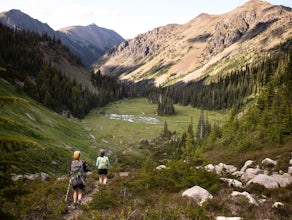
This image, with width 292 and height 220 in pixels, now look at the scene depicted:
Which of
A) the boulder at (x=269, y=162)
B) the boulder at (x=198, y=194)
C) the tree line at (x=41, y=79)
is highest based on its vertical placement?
the tree line at (x=41, y=79)

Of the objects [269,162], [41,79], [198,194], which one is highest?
[41,79]

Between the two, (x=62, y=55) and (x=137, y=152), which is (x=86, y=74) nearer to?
(x=62, y=55)

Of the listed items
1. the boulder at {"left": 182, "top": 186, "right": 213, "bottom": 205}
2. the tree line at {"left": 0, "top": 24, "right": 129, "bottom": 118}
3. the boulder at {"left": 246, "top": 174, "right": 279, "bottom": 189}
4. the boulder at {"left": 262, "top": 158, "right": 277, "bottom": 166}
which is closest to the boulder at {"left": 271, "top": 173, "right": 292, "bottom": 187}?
the boulder at {"left": 246, "top": 174, "right": 279, "bottom": 189}

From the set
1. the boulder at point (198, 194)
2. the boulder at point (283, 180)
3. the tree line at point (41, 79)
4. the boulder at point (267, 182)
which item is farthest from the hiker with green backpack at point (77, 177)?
the tree line at point (41, 79)

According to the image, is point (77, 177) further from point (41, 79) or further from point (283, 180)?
point (41, 79)

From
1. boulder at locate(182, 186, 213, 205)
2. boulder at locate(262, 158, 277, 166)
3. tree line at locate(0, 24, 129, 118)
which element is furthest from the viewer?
tree line at locate(0, 24, 129, 118)

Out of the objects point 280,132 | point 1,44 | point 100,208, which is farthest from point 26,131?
point 1,44

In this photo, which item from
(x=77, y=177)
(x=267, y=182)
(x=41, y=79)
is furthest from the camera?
(x=41, y=79)

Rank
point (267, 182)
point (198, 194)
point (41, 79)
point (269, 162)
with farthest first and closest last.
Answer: point (41, 79) < point (269, 162) < point (267, 182) < point (198, 194)

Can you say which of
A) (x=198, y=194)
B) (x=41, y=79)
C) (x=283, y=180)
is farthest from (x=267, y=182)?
(x=41, y=79)

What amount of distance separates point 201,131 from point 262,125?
48.7 meters

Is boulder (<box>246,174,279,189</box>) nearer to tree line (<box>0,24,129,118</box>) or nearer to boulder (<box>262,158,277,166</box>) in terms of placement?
boulder (<box>262,158,277,166</box>)

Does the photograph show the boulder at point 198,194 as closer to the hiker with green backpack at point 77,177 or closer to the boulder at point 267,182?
the boulder at point 267,182

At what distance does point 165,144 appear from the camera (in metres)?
88.3
